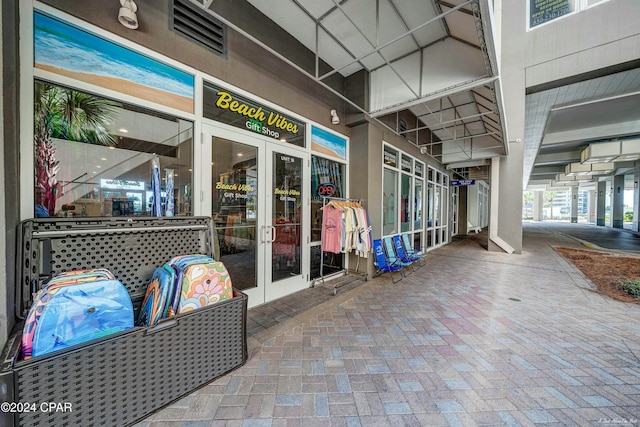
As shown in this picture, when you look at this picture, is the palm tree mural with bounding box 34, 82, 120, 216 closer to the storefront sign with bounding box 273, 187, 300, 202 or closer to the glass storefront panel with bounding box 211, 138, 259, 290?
the glass storefront panel with bounding box 211, 138, 259, 290

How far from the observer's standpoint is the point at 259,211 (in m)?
3.24

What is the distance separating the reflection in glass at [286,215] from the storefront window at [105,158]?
1268mm

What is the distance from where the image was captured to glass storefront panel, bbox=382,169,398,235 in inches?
210

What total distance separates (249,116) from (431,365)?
3.45 m

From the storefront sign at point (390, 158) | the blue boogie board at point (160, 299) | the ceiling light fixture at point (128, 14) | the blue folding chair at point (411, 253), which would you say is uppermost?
the ceiling light fixture at point (128, 14)

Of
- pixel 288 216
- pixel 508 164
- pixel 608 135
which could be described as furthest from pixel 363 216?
pixel 608 135

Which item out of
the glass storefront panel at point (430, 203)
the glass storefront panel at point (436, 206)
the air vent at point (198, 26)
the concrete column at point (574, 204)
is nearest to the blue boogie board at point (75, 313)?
the air vent at point (198, 26)

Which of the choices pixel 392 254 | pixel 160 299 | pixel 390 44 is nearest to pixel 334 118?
pixel 390 44

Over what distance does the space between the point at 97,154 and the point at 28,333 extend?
1.47 meters

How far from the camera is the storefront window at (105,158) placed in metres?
1.78

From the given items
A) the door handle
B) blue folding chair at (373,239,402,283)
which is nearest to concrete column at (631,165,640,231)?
blue folding chair at (373,239,402,283)

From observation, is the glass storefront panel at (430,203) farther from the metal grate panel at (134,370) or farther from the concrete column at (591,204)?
the concrete column at (591,204)

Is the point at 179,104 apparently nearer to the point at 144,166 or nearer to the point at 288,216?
the point at 144,166

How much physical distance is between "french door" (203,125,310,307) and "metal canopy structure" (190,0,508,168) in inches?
45.5
